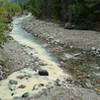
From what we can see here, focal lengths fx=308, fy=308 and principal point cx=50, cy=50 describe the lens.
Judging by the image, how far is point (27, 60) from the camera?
906 inches

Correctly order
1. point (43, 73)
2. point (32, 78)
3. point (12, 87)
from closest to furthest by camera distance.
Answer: point (12, 87)
point (32, 78)
point (43, 73)

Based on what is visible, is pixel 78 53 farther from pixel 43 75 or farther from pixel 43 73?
pixel 43 75

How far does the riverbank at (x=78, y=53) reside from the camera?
18.4m

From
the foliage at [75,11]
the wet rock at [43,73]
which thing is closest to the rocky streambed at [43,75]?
the wet rock at [43,73]

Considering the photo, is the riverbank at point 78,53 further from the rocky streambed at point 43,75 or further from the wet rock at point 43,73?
the wet rock at point 43,73

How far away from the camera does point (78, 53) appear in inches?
1008

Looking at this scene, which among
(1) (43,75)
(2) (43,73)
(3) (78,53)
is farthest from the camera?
(3) (78,53)

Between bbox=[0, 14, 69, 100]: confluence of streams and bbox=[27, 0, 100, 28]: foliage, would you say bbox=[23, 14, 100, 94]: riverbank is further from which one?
bbox=[27, 0, 100, 28]: foliage

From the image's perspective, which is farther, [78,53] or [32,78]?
[78,53]

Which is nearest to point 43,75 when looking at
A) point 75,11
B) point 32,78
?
point 32,78

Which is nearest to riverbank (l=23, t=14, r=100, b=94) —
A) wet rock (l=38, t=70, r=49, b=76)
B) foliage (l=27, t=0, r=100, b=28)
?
wet rock (l=38, t=70, r=49, b=76)

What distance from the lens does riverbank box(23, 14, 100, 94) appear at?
18.4 m

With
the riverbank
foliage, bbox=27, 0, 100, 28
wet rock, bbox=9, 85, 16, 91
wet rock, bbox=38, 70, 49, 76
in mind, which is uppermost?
wet rock, bbox=9, 85, 16, 91

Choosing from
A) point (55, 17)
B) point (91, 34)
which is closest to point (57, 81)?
point (91, 34)
